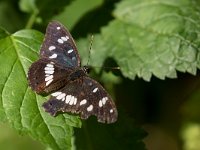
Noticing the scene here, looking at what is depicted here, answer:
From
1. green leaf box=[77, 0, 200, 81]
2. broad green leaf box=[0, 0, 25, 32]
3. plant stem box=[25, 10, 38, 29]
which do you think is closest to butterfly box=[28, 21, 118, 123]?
green leaf box=[77, 0, 200, 81]

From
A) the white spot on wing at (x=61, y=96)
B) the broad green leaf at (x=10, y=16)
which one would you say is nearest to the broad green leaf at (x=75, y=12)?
the broad green leaf at (x=10, y=16)

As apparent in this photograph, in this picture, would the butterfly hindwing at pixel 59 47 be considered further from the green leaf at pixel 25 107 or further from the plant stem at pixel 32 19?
the plant stem at pixel 32 19

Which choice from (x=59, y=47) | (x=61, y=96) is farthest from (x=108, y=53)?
(x=61, y=96)

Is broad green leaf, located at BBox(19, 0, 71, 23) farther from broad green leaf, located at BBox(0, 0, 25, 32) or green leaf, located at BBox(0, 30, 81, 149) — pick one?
green leaf, located at BBox(0, 30, 81, 149)

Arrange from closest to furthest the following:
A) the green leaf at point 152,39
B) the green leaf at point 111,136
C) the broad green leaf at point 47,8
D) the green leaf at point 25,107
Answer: the green leaf at point 25,107 < the green leaf at point 152,39 < the green leaf at point 111,136 < the broad green leaf at point 47,8

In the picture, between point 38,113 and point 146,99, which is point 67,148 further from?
point 146,99

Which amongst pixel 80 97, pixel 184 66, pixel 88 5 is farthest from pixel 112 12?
pixel 80 97
